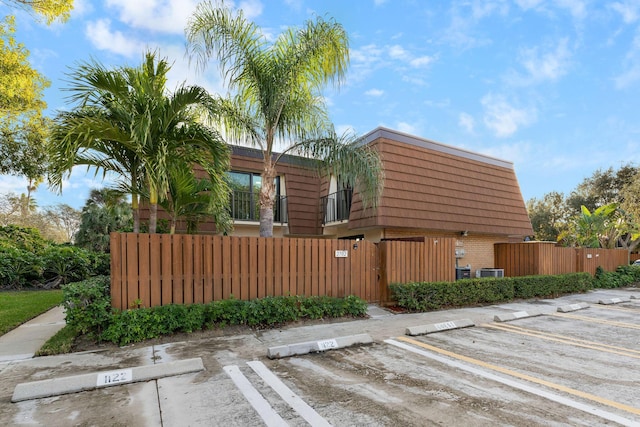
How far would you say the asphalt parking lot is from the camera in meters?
3.09

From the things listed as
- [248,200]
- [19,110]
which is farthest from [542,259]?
[19,110]

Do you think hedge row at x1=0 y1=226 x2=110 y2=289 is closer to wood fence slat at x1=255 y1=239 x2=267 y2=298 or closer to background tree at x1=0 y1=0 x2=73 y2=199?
background tree at x1=0 y1=0 x2=73 y2=199

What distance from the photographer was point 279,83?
7.55 meters

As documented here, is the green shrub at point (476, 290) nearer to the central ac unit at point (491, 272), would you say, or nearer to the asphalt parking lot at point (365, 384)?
the central ac unit at point (491, 272)

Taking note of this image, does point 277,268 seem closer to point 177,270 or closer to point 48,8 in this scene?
point 177,270

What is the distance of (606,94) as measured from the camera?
15203 millimetres

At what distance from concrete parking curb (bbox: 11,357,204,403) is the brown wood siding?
7.09 metres

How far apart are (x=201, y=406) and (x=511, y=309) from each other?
915 centimetres

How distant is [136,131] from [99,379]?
3.93 meters

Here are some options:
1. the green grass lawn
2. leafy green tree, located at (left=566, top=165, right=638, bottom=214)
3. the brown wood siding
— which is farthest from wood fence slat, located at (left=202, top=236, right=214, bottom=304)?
leafy green tree, located at (left=566, top=165, right=638, bottom=214)

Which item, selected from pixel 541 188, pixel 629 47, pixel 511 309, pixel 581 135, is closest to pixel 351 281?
pixel 511 309

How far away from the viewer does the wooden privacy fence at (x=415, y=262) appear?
891 cm

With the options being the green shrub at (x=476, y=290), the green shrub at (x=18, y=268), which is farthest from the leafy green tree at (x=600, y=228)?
the green shrub at (x=18, y=268)

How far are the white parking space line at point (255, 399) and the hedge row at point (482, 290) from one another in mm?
5421
